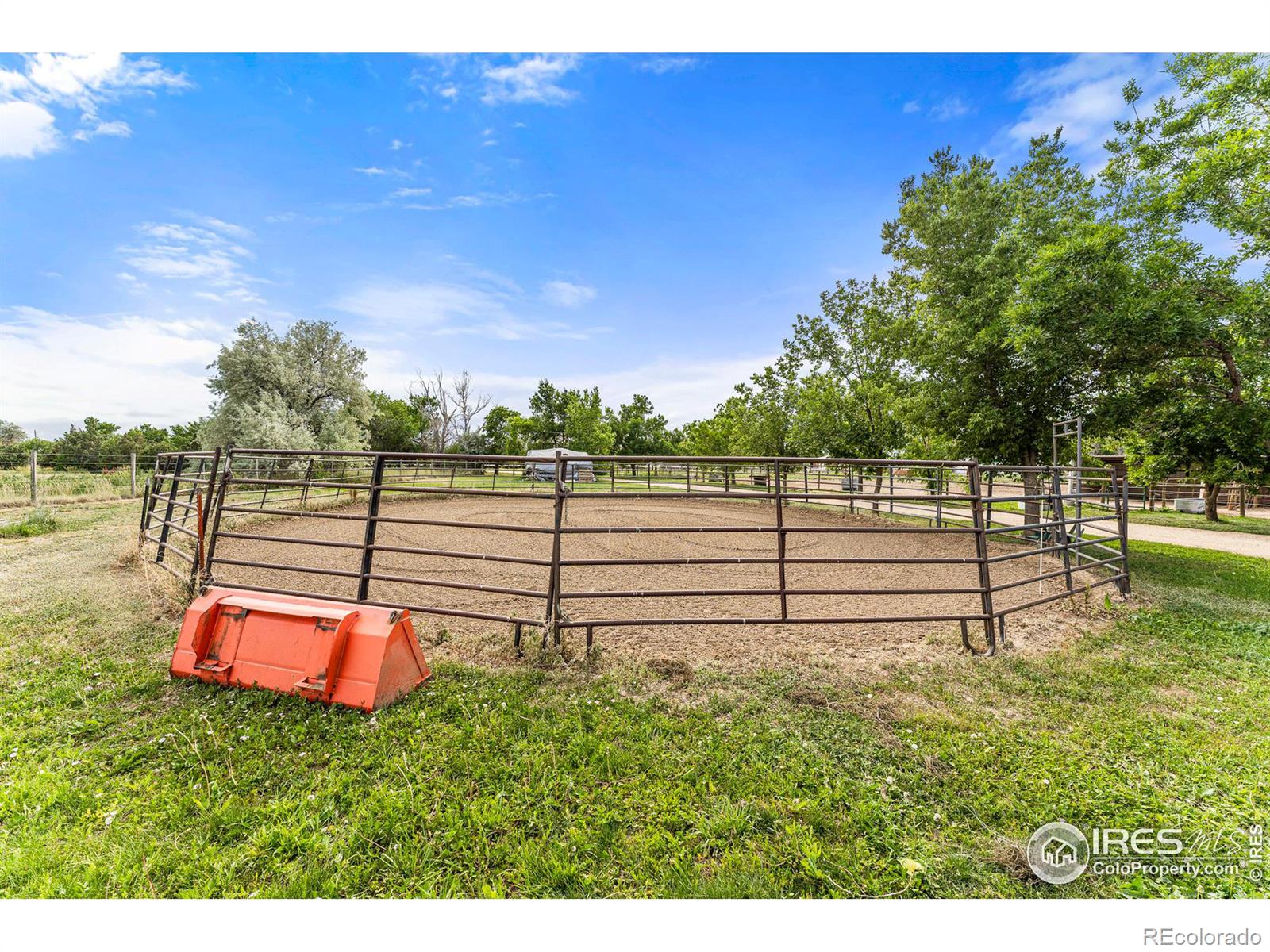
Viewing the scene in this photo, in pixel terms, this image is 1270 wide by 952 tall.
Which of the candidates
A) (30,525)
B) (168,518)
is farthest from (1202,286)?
(30,525)

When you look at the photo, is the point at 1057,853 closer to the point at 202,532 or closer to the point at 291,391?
the point at 202,532

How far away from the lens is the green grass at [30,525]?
8344 millimetres

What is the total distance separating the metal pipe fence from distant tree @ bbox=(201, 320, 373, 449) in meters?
10.5

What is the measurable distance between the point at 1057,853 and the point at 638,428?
44.2m

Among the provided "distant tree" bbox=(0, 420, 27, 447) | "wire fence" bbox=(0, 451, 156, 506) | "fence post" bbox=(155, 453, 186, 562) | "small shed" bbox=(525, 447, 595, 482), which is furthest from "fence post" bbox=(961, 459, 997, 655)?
"distant tree" bbox=(0, 420, 27, 447)

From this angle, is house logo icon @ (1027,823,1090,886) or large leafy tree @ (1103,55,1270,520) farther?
large leafy tree @ (1103,55,1270,520)

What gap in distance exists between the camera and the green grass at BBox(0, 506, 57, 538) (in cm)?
834

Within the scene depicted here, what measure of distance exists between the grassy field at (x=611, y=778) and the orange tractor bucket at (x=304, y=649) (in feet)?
0.38

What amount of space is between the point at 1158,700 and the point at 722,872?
3612mm

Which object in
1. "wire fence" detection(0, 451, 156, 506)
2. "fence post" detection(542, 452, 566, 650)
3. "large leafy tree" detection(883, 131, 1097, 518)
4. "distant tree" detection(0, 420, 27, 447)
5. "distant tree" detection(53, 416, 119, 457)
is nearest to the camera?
"fence post" detection(542, 452, 566, 650)

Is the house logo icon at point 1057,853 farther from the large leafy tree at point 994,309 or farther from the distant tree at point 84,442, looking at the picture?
the distant tree at point 84,442

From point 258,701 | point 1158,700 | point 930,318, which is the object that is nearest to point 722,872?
point 258,701

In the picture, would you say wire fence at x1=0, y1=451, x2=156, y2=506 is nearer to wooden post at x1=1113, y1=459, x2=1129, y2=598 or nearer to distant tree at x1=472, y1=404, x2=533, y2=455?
wooden post at x1=1113, y1=459, x2=1129, y2=598

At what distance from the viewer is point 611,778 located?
2.34m
